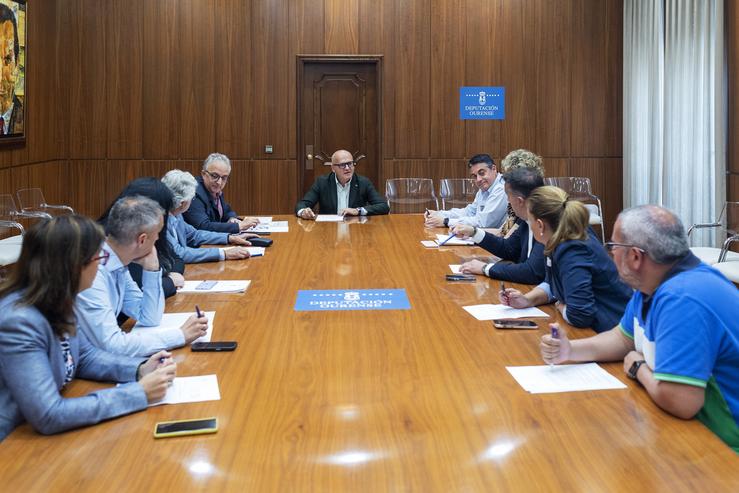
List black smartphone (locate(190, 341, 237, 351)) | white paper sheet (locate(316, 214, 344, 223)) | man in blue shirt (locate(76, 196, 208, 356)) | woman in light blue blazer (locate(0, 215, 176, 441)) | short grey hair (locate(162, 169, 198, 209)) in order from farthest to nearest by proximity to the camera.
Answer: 1. white paper sheet (locate(316, 214, 344, 223))
2. short grey hair (locate(162, 169, 198, 209))
3. black smartphone (locate(190, 341, 237, 351))
4. man in blue shirt (locate(76, 196, 208, 356))
5. woman in light blue blazer (locate(0, 215, 176, 441))

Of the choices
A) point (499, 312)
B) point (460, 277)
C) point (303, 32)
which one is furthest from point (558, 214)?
point (303, 32)

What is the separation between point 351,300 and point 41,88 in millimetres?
6298

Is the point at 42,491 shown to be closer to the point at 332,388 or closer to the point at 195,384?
the point at 195,384

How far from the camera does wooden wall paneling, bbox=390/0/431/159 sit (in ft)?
29.3

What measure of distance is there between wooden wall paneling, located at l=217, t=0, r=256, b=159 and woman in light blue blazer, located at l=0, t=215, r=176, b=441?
23.1ft

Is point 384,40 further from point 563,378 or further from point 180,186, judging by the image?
point 563,378

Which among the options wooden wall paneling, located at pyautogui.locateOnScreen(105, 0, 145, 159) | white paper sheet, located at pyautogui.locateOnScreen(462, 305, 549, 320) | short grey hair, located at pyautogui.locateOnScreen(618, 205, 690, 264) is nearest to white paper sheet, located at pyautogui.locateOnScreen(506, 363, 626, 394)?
short grey hair, located at pyautogui.locateOnScreen(618, 205, 690, 264)

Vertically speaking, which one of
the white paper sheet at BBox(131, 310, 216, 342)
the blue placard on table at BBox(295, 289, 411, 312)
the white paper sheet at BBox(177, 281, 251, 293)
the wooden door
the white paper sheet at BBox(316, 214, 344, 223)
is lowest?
the white paper sheet at BBox(131, 310, 216, 342)

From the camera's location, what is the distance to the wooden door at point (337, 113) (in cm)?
902

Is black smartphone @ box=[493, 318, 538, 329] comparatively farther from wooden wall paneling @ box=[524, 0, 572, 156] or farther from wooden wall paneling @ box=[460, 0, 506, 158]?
wooden wall paneling @ box=[524, 0, 572, 156]

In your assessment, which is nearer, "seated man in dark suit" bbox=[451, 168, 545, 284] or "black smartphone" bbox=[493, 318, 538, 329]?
"black smartphone" bbox=[493, 318, 538, 329]

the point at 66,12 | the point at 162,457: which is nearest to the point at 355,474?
the point at 162,457

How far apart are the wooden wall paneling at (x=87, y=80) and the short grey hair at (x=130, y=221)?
21.6 feet

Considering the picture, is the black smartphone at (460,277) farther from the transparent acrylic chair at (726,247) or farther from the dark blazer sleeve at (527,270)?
the transparent acrylic chair at (726,247)
